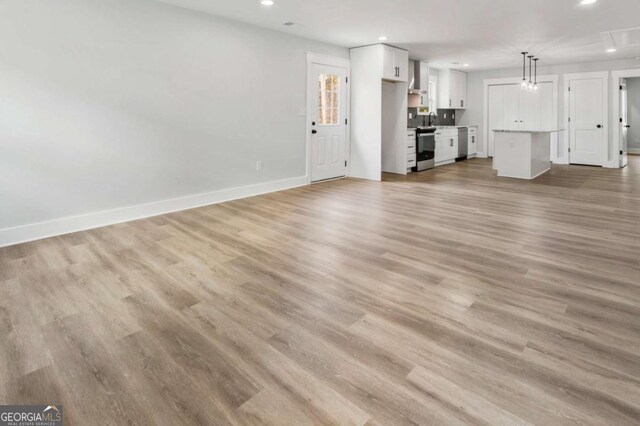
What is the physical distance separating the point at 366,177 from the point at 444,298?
5.20 metres

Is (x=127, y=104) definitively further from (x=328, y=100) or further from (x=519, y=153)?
(x=519, y=153)

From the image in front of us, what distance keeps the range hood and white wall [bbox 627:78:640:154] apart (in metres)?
7.85

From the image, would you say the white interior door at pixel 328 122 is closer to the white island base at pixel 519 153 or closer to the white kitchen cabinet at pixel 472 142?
the white island base at pixel 519 153

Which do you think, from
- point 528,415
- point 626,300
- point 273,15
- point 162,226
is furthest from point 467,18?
point 528,415

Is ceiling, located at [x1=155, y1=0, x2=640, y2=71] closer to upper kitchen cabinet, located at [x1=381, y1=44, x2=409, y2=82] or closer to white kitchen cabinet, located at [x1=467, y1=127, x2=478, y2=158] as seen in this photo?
upper kitchen cabinet, located at [x1=381, y1=44, x2=409, y2=82]

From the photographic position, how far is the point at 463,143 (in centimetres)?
1057

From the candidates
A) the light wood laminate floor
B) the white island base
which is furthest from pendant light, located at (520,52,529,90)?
the light wood laminate floor

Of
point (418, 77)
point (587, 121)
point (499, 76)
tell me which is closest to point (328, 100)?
point (418, 77)

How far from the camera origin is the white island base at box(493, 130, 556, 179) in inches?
286

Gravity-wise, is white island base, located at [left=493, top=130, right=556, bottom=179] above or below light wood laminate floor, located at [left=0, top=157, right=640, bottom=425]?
above

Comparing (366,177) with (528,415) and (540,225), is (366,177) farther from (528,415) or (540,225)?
(528,415)

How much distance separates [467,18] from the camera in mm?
5328

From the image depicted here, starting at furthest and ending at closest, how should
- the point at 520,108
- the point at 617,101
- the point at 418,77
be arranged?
the point at 520,108
the point at 617,101
the point at 418,77

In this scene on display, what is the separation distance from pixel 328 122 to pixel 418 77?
113 inches
